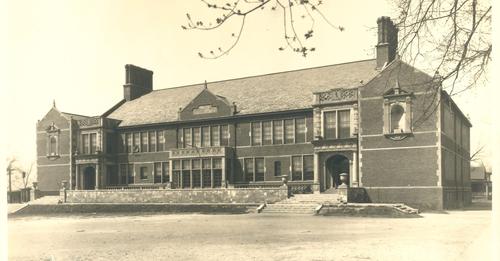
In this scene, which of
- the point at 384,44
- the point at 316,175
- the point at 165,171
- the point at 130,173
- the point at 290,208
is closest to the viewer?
the point at 290,208

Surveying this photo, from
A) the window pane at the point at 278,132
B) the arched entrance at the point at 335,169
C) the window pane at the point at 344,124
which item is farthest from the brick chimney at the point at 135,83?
the window pane at the point at 344,124

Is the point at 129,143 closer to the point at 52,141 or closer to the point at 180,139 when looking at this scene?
the point at 180,139

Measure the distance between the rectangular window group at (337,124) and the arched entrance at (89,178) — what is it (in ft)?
74.2

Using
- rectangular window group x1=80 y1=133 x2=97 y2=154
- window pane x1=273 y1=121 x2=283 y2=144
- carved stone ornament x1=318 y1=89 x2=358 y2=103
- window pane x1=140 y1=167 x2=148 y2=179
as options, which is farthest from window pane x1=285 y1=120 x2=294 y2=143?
rectangular window group x1=80 y1=133 x2=97 y2=154

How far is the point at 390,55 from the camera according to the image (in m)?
36.4

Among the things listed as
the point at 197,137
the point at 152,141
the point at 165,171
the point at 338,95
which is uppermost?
the point at 338,95

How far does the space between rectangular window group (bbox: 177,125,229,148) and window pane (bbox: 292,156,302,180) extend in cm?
570

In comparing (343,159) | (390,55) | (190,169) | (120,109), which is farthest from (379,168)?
(120,109)

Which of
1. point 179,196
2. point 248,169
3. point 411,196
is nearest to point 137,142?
point 179,196

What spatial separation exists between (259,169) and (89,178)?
17200 mm

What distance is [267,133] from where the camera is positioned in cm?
3859

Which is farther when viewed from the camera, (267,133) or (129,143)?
(129,143)

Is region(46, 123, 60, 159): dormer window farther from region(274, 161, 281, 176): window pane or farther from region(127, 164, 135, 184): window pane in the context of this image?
region(274, 161, 281, 176): window pane

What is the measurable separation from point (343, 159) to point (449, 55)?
82.2ft
